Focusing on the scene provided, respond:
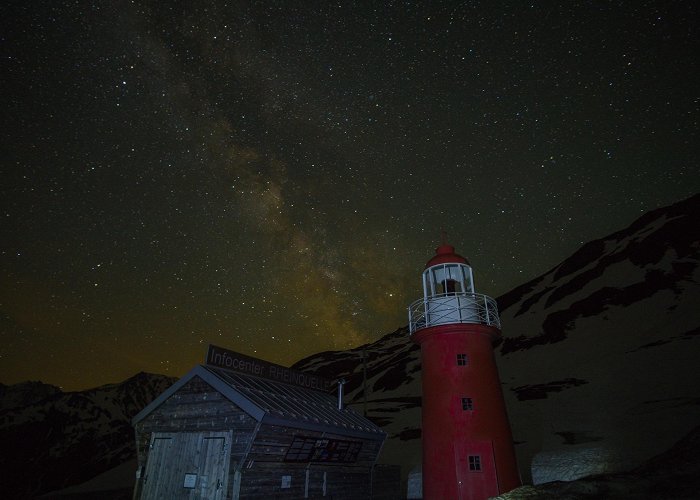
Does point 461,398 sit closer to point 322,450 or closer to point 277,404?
point 322,450

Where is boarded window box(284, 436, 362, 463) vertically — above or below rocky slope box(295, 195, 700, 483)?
below

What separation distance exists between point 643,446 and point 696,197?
2639 inches

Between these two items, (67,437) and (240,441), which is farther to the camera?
(67,437)

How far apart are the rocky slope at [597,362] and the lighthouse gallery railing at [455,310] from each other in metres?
9.84

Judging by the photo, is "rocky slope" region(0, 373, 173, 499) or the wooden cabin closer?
the wooden cabin

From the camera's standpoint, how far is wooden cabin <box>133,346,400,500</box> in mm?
13180

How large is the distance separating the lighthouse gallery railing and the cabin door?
8618 millimetres

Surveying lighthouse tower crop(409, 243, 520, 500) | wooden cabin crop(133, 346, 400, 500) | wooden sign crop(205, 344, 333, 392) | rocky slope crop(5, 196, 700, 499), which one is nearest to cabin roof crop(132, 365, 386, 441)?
wooden cabin crop(133, 346, 400, 500)

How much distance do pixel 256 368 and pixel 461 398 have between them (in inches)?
309

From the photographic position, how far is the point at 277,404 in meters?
14.8

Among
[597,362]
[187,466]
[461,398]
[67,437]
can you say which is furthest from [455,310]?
[67,437]

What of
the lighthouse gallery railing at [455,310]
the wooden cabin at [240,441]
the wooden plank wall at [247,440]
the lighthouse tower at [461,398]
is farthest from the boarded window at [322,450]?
the lighthouse gallery railing at [455,310]

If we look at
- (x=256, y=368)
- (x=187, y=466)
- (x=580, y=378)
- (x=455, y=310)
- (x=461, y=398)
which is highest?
(x=580, y=378)

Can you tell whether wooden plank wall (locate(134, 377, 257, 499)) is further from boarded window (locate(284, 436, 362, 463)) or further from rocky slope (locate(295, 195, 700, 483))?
rocky slope (locate(295, 195, 700, 483))
